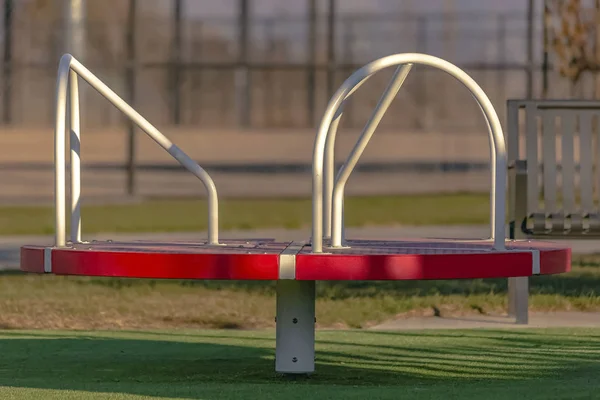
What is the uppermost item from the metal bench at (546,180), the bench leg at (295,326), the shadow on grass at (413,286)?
the metal bench at (546,180)

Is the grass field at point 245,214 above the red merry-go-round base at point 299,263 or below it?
below

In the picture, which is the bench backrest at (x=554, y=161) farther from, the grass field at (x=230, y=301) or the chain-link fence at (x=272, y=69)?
the chain-link fence at (x=272, y=69)

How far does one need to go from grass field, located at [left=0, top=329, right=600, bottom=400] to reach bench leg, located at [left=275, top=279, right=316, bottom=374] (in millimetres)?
96

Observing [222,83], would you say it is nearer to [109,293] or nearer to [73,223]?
[109,293]

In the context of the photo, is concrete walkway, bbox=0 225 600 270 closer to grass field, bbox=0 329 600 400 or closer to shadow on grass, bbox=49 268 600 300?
shadow on grass, bbox=49 268 600 300

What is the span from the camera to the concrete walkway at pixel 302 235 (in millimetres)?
15891

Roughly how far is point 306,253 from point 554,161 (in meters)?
4.16

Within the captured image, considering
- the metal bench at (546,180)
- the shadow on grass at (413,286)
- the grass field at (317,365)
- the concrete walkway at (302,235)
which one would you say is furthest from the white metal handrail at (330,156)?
the concrete walkway at (302,235)

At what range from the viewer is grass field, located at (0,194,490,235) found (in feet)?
68.4

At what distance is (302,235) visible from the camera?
58.0ft

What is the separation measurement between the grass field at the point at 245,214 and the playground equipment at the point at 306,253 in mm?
12895

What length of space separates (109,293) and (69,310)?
4.10ft

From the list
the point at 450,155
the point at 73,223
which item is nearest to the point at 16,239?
the point at 73,223

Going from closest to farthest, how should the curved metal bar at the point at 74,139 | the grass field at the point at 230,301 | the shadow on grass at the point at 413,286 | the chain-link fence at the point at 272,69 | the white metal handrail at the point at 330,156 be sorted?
the white metal handrail at the point at 330,156 → the curved metal bar at the point at 74,139 → the grass field at the point at 230,301 → the shadow on grass at the point at 413,286 → the chain-link fence at the point at 272,69
